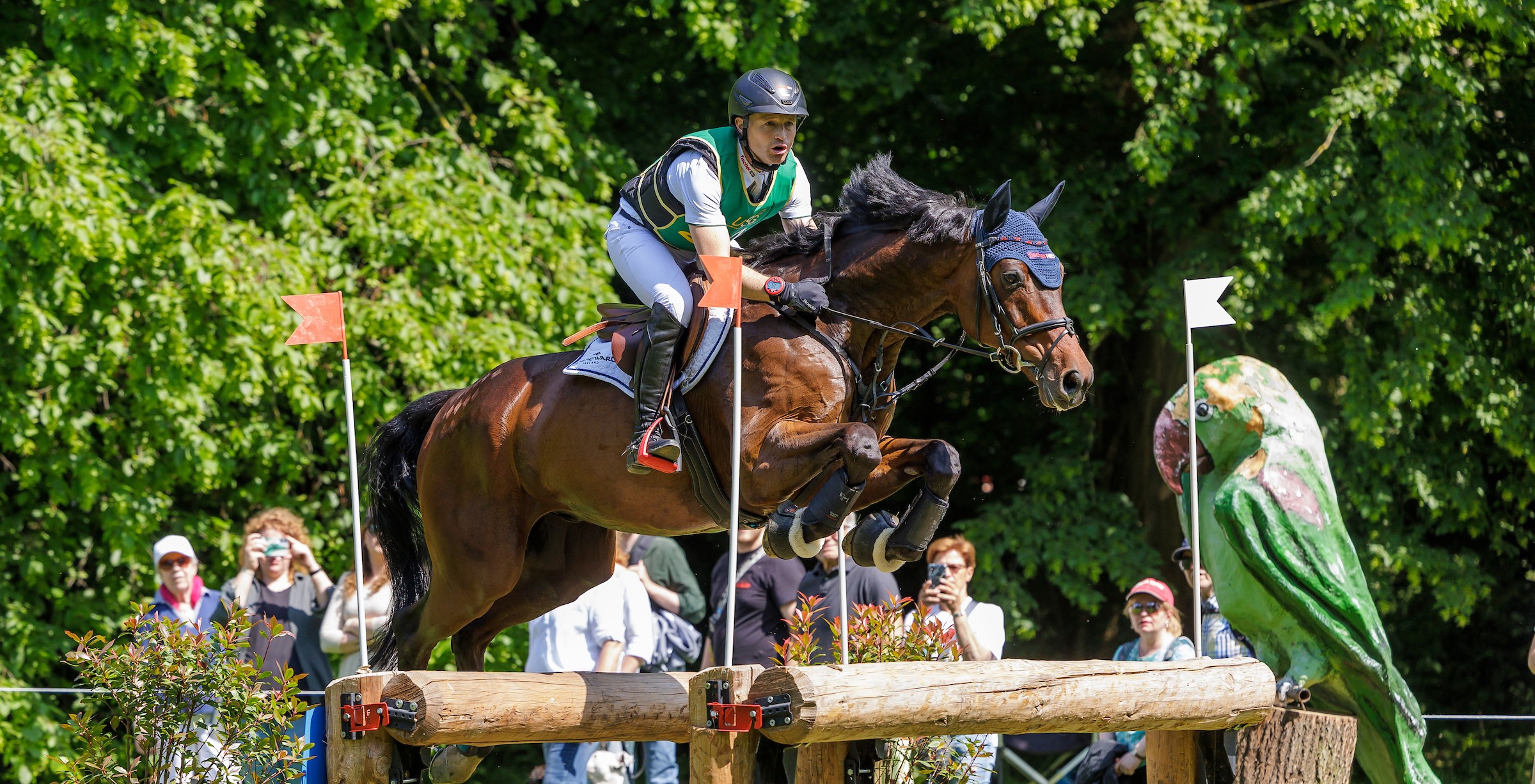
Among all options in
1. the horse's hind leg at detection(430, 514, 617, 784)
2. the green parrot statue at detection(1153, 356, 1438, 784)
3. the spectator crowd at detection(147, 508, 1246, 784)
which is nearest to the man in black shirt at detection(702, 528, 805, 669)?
the spectator crowd at detection(147, 508, 1246, 784)

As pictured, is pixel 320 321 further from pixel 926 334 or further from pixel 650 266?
pixel 926 334

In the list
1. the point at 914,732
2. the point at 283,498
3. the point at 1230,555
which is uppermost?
the point at 283,498

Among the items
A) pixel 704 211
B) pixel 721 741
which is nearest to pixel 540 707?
pixel 721 741

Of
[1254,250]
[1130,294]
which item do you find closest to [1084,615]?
[1130,294]

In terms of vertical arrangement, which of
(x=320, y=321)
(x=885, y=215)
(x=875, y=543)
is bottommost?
(x=875, y=543)

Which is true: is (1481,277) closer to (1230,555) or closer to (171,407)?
(1230,555)

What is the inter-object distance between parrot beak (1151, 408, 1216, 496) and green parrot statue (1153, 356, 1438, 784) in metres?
0.07

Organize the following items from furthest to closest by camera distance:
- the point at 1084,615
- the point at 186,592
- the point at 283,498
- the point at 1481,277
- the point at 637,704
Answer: the point at 1084,615 → the point at 1481,277 → the point at 283,498 → the point at 186,592 → the point at 637,704

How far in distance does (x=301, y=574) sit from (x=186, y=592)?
21.9 inches

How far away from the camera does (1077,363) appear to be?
14.3 ft

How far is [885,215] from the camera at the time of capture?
4840mm

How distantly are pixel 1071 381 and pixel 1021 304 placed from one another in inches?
11.4

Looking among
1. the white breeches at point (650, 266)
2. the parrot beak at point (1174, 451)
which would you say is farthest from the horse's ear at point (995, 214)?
the parrot beak at point (1174, 451)

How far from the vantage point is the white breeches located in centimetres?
473
